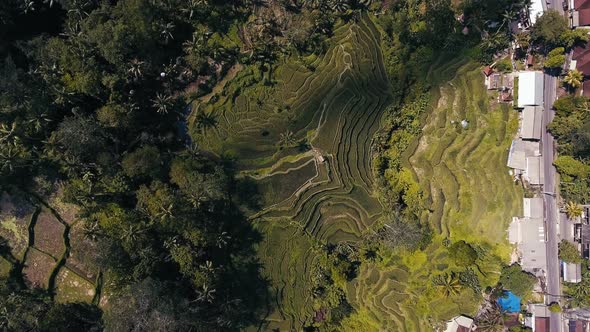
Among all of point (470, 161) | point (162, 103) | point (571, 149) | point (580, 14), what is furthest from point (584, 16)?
point (162, 103)

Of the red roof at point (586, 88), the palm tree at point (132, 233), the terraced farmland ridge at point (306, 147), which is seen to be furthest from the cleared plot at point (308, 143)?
the red roof at point (586, 88)

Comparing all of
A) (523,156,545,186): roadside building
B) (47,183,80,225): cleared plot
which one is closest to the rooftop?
(523,156,545,186): roadside building

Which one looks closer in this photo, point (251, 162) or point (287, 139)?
point (287, 139)

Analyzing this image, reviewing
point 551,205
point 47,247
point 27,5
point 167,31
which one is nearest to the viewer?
point 27,5

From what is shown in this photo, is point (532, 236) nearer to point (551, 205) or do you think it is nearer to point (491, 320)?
point (551, 205)

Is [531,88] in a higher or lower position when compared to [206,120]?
higher

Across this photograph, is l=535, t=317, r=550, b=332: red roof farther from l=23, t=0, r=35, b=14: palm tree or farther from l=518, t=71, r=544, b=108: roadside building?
l=23, t=0, r=35, b=14: palm tree
